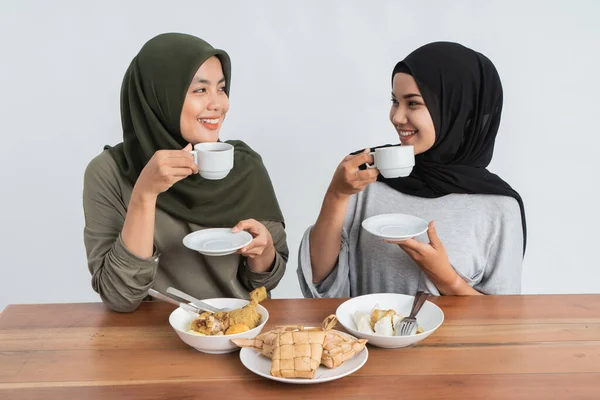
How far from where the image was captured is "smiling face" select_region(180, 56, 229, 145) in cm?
205

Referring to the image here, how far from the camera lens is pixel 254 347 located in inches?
59.6

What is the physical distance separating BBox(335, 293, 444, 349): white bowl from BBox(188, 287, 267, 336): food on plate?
21cm

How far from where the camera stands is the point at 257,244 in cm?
195

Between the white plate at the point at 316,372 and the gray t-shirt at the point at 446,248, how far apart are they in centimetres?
64

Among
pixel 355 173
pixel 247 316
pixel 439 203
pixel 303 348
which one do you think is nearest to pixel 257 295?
pixel 247 316

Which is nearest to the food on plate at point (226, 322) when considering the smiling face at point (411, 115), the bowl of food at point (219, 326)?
the bowl of food at point (219, 326)

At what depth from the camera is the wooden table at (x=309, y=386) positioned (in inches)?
55.2

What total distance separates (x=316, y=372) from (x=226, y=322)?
266mm

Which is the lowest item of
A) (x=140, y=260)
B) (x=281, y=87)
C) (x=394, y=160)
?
(x=140, y=260)

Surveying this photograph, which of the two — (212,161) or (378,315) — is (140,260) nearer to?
(212,161)

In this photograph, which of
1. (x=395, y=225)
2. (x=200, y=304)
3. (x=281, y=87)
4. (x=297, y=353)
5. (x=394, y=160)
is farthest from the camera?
(x=281, y=87)

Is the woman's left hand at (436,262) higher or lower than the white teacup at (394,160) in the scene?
lower

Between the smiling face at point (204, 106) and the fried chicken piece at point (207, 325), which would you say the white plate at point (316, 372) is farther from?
the smiling face at point (204, 106)

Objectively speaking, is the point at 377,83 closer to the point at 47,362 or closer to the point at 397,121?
the point at 397,121
